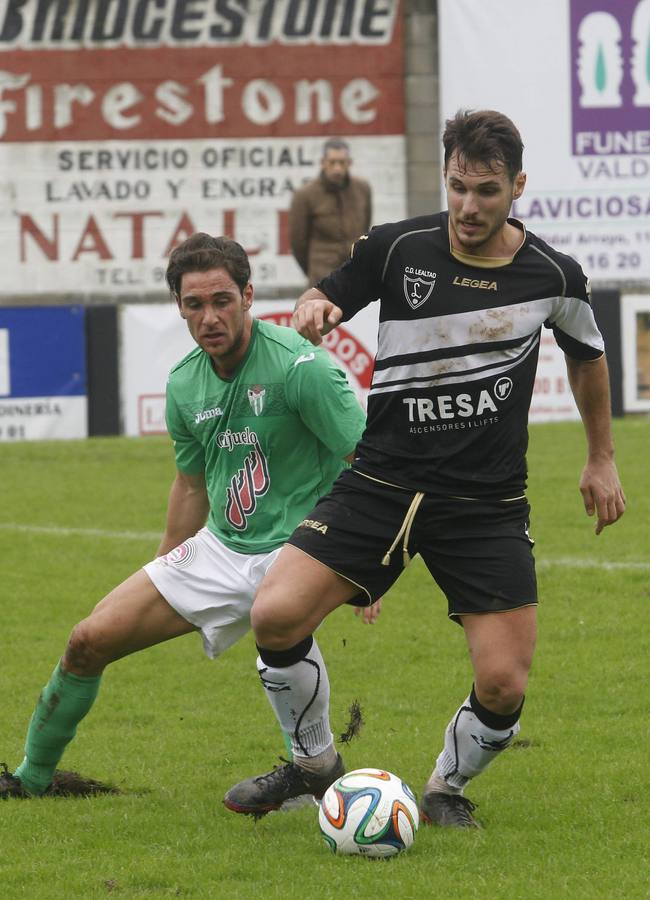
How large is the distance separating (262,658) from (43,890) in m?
0.97

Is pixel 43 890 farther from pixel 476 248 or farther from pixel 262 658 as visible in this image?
pixel 476 248

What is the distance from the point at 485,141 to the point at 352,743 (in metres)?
2.45

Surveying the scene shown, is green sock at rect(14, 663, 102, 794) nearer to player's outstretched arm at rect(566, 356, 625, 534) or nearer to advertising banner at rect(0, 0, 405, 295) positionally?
player's outstretched arm at rect(566, 356, 625, 534)

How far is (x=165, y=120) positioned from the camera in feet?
59.9

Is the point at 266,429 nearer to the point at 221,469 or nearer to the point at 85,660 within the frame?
the point at 221,469

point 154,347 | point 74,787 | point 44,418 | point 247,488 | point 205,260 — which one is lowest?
point 74,787

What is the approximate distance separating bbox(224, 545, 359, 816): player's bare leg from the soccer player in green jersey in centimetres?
10

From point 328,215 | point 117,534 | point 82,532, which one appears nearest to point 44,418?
point 328,215

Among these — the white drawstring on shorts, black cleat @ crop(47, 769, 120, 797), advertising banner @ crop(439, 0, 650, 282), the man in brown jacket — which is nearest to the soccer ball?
the white drawstring on shorts

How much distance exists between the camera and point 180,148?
18.3m

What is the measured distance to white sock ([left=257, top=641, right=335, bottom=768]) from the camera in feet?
17.2

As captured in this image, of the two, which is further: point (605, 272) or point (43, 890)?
point (605, 272)

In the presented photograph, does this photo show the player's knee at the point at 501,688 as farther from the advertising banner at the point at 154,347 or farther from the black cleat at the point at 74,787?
the advertising banner at the point at 154,347

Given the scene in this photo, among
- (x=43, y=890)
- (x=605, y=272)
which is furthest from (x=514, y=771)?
(x=605, y=272)
